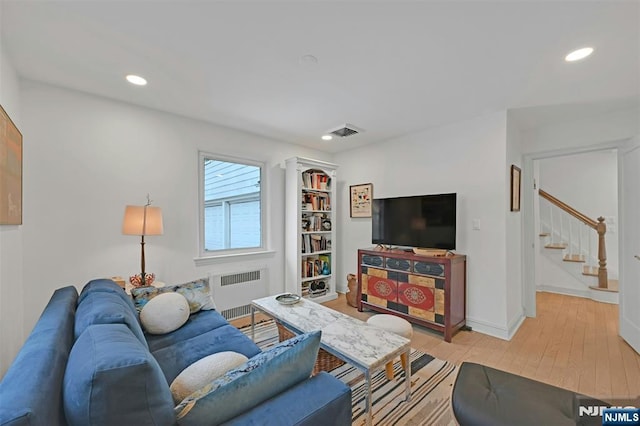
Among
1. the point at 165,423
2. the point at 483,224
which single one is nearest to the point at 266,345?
the point at 165,423

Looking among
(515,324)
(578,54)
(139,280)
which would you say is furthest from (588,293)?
(139,280)

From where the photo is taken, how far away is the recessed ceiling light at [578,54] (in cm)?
183

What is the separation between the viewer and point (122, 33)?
1.68m

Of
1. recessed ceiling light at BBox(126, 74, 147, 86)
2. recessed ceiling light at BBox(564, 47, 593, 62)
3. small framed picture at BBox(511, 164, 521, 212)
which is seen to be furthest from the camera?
small framed picture at BBox(511, 164, 521, 212)

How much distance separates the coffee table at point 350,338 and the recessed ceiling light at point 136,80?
2.14 m

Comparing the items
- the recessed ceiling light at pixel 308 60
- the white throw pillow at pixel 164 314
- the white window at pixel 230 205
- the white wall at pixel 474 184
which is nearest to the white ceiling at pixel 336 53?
the recessed ceiling light at pixel 308 60

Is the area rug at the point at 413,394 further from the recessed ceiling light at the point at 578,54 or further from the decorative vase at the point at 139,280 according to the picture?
the recessed ceiling light at the point at 578,54

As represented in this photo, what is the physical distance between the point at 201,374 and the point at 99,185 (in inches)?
90.0

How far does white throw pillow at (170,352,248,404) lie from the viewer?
111 centimetres

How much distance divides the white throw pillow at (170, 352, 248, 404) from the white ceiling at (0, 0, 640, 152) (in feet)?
5.92

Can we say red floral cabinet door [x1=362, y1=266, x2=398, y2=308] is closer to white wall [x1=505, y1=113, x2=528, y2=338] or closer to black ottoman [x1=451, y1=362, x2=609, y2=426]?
white wall [x1=505, y1=113, x2=528, y2=338]

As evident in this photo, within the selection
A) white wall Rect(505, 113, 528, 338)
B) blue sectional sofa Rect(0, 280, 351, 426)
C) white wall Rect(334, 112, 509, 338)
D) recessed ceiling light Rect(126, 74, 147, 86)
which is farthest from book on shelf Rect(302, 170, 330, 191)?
blue sectional sofa Rect(0, 280, 351, 426)

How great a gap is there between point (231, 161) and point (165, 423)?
121 inches

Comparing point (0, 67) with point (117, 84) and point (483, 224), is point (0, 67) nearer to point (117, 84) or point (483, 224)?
point (117, 84)
